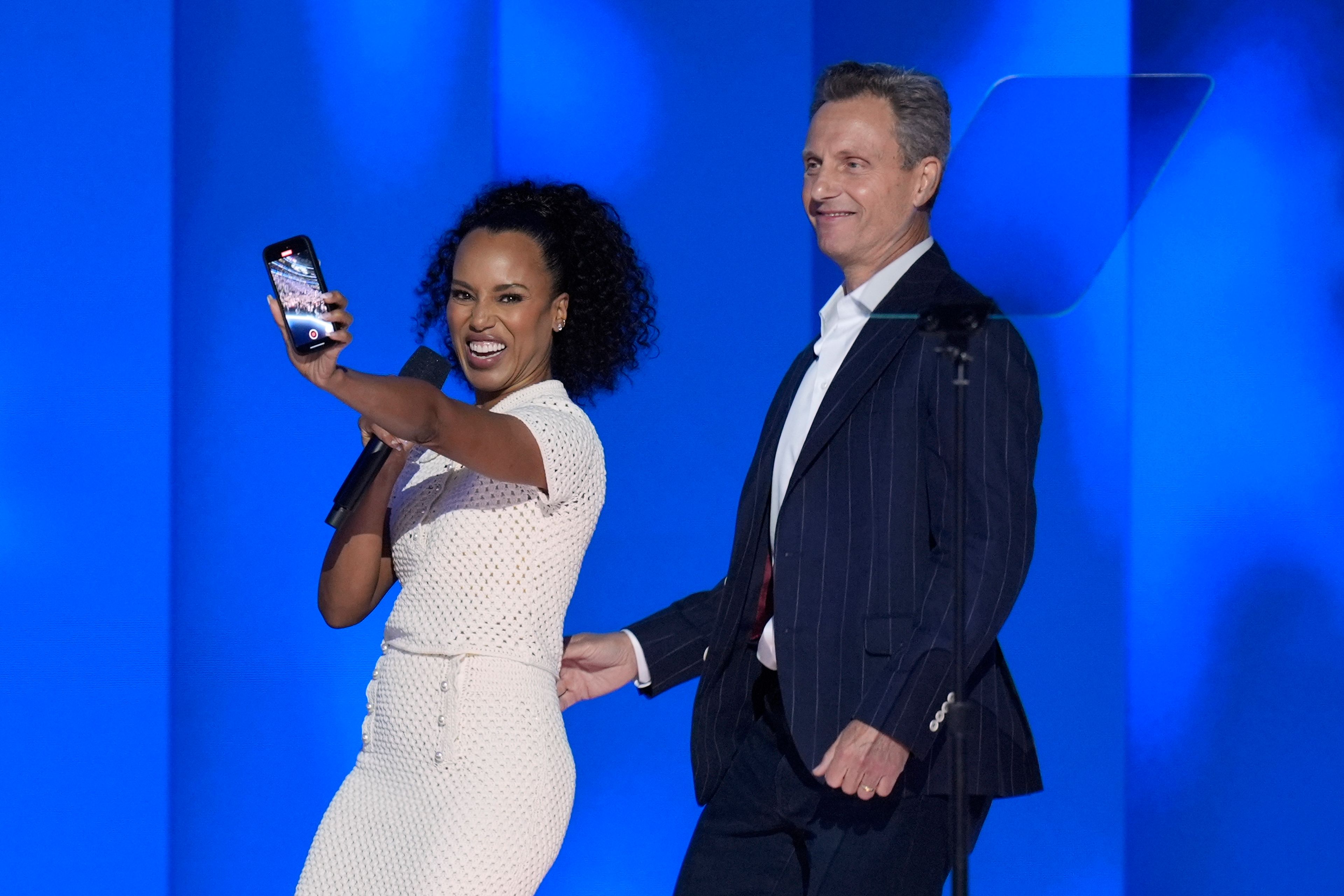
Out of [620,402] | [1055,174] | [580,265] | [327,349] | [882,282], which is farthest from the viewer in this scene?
[620,402]

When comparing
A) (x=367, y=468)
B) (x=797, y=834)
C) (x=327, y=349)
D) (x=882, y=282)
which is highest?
(x=882, y=282)

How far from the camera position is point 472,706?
69.4 inches

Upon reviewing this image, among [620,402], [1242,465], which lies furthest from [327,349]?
[1242,465]

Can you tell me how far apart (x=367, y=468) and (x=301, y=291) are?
0.91 feet

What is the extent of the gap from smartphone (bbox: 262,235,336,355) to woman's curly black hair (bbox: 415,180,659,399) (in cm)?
44

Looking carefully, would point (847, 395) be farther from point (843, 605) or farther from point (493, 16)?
point (493, 16)

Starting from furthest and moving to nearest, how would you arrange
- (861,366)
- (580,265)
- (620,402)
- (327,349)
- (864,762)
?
(620,402) → (580,265) → (861,366) → (864,762) → (327,349)

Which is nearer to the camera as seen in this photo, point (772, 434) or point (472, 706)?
point (472, 706)

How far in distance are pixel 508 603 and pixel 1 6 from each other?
213 cm

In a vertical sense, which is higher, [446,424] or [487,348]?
[487,348]

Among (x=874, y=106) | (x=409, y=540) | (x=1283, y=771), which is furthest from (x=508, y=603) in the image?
(x=1283, y=771)

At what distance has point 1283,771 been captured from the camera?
110 inches

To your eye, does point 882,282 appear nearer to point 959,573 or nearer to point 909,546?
point 909,546

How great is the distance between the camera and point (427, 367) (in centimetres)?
190
